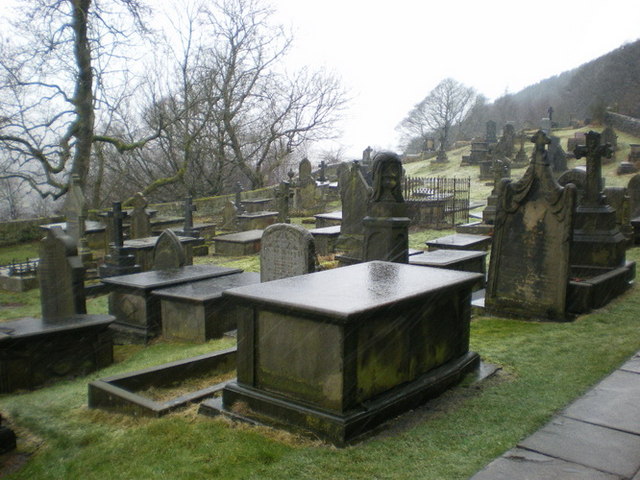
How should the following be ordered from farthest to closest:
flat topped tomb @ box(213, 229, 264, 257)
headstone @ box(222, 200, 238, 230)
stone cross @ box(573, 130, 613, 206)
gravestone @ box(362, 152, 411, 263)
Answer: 1. headstone @ box(222, 200, 238, 230)
2. flat topped tomb @ box(213, 229, 264, 257)
3. stone cross @ box(573, 130, 613, 206)
4. gravestone @ box(362, 152, 411, 263)

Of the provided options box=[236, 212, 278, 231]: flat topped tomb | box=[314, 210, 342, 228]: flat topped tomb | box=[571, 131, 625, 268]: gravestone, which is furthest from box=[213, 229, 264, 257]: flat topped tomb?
box=[571, 131, 625, 268]: gravestone

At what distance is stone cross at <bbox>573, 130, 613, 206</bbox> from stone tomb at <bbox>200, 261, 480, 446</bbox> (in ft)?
16.9

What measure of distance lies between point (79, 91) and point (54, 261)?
1541 cm

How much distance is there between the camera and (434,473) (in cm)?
299

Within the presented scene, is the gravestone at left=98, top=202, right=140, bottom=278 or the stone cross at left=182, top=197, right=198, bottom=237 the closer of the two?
the gravestone at left=98, top=202, right=140, bottom=278

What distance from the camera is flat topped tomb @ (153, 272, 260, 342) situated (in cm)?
714

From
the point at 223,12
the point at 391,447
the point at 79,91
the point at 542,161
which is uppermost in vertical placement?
the point at 223,12

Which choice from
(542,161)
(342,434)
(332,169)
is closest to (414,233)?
(542,161)

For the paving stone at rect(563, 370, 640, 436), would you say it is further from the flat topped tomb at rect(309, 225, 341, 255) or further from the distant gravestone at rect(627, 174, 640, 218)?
the distant gravestone at rect(627, 174, 640, 218)

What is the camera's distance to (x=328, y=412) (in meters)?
3.49

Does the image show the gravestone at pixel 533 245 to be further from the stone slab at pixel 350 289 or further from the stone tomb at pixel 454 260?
the stone slab at pixel 350 289

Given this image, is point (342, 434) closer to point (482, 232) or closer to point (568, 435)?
point (568, 435)

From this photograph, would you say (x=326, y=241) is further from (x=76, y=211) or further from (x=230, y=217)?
(x=230, y=217)

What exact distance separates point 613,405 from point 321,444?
2.20 meters
